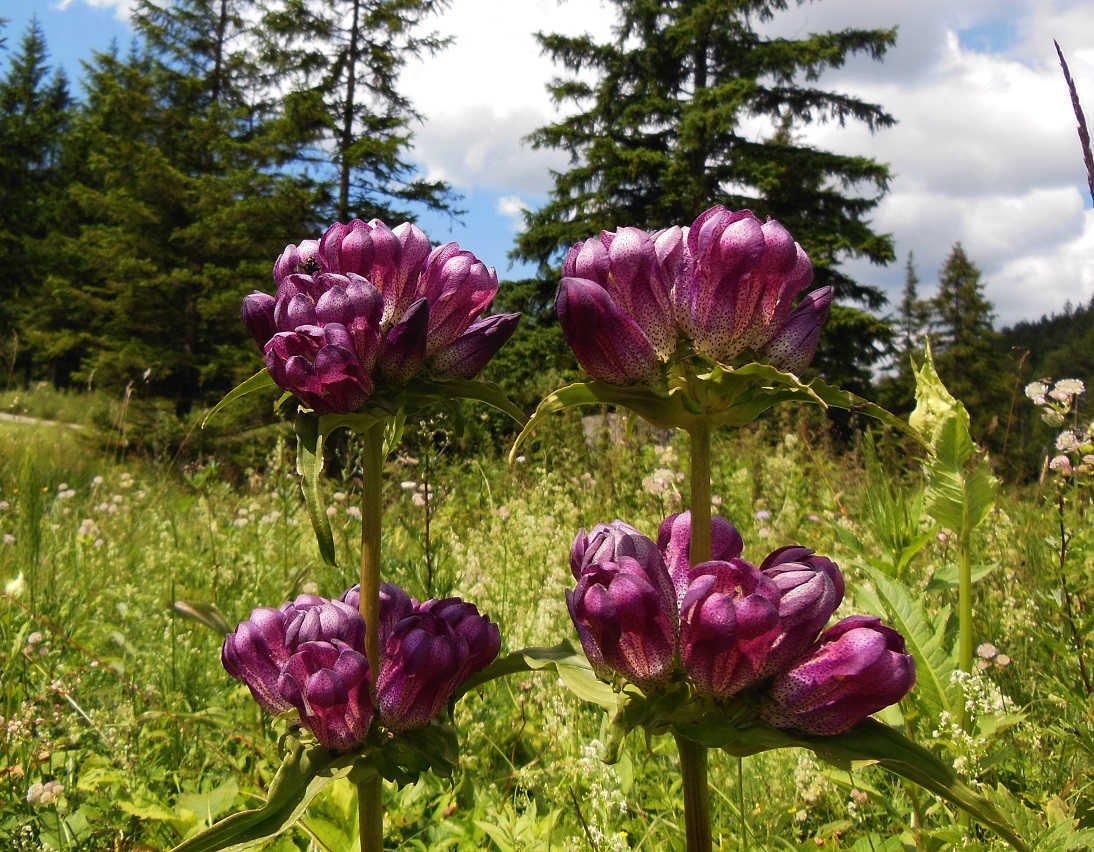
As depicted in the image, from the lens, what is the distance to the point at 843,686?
996mm

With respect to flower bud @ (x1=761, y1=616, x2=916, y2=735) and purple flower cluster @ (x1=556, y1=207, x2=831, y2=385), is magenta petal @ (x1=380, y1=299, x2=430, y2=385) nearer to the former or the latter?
purple flower cluster @ (x1=556, y1=207, x2=831, y2=385)

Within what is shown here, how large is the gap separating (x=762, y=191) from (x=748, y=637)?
19.8 m

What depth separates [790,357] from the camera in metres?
1.15

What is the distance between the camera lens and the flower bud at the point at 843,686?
99 cm

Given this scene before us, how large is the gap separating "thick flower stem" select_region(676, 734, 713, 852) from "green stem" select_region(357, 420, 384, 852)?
0.55 meters

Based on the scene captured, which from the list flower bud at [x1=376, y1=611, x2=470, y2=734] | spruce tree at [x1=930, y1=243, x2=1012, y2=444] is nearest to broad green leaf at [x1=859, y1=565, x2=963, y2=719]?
flower bud at [x1=376, y1=611, x2=470, y2=734]

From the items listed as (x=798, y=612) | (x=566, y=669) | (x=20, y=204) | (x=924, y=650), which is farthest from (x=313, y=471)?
(x=20, y=204)

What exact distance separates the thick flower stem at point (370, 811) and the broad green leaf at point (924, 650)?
1207 mm

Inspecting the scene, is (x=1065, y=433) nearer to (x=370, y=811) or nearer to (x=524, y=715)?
(x=524, y=715)

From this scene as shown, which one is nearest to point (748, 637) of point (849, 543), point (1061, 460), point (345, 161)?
point (849, 543)

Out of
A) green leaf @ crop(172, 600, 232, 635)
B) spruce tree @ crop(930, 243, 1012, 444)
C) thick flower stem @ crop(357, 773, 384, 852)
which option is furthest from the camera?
spruce tree @ crop(930, 243, 1012, 444)

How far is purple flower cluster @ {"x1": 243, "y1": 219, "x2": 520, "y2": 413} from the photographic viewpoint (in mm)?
1209

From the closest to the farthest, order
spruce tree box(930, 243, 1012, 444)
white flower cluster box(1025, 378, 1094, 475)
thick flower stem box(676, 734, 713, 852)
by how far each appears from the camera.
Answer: thick flower stem box(676, 734, 713, 852)
white flower cluster box(1025, 378, 1094, 475)
spruce tree box(930, 243, 1012, 444)

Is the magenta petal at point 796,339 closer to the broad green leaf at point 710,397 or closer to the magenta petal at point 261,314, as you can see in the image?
the broad green leaf at point 710,397
